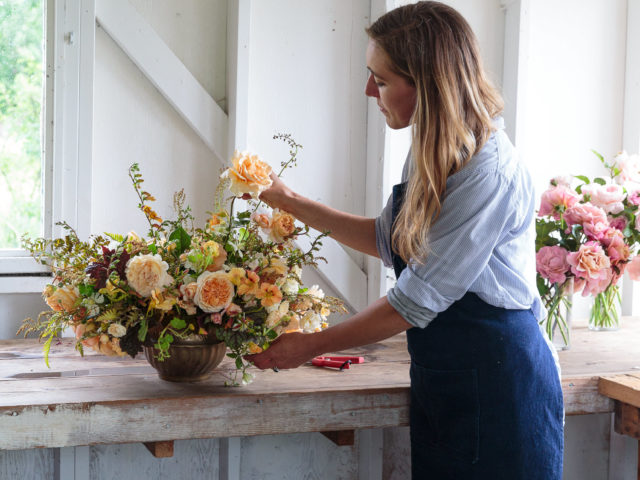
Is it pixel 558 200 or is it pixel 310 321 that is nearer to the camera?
pixel 310 321

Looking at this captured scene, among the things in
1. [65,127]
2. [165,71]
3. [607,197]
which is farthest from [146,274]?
[607,197]

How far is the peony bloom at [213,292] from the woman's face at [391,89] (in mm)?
565

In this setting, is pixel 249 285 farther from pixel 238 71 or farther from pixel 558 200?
pixel 558 200

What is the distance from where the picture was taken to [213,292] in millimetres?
1698

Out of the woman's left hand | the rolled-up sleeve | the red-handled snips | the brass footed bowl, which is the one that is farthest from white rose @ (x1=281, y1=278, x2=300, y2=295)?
the red-handled snips

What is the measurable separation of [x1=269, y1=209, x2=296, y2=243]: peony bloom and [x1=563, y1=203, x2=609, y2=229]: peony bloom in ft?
3.53

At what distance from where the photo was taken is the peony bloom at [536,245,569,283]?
243cm

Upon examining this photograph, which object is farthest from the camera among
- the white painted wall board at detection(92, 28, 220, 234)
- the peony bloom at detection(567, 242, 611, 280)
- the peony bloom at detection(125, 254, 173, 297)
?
the white painted wall board at detection(92, 28, 220, 234)

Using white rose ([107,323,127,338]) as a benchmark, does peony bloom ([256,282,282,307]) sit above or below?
above

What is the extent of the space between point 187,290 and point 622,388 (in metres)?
1.33

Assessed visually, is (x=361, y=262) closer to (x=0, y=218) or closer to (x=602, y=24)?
(x=0, y=218)

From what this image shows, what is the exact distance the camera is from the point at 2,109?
2.54m

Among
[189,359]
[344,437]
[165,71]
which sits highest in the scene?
[165,71]

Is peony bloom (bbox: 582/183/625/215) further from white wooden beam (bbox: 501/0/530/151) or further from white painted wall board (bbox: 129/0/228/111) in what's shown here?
white painted wall board (bbox: 129/0/228/111)
